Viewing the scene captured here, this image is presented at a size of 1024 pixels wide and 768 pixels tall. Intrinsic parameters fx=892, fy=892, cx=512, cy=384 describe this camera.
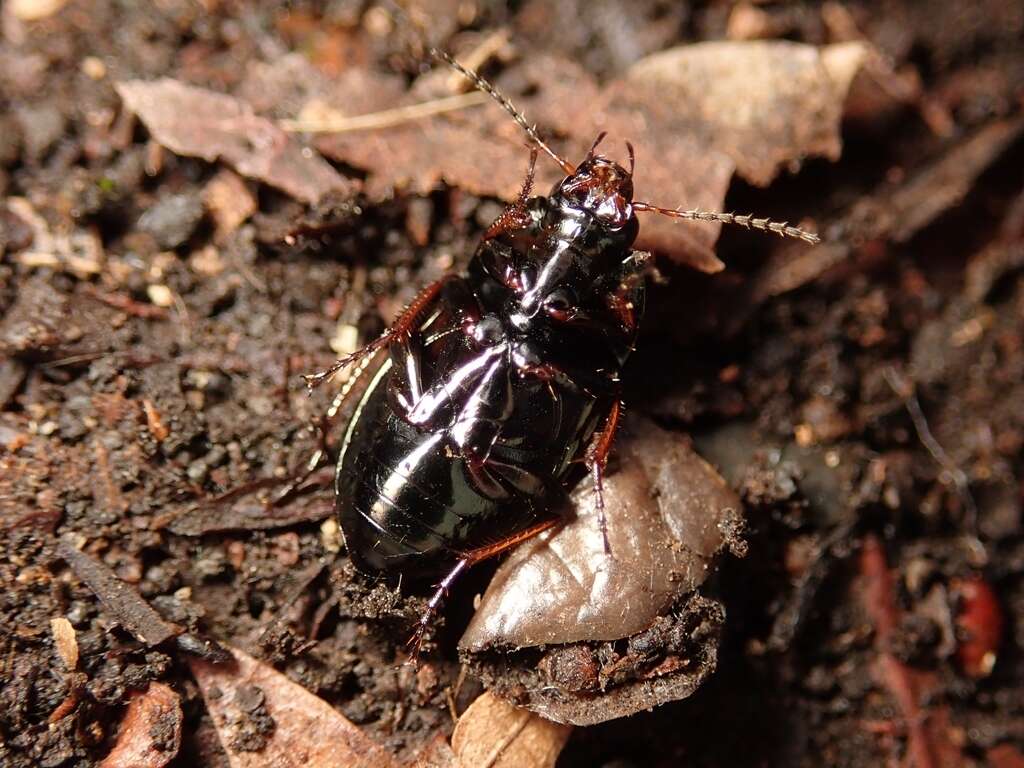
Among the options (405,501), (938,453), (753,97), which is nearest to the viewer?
(405,501)

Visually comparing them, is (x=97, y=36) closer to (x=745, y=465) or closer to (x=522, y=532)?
(x=522, y=532)

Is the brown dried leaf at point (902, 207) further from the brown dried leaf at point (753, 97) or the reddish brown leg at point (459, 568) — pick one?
the reddish brown leg at point (459, 568)

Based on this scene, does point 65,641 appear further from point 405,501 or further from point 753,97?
point 753,97

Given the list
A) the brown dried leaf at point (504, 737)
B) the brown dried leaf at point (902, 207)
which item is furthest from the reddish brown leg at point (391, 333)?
the brown dried leaf at point (902, 207)

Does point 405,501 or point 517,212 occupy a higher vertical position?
point 517,212

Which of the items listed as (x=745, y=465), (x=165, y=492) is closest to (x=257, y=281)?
(x=165, y=492)

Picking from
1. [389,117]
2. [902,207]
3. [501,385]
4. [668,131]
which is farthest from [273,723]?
[902,207]
